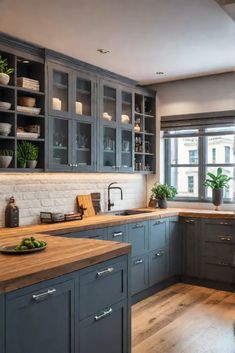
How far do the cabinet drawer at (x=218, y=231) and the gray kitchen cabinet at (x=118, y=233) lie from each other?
1.24m

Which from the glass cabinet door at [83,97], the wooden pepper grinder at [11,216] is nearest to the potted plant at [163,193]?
the glass cabinet door at [83,97]

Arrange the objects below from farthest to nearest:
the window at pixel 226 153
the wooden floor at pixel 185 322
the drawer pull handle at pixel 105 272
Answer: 1. the window at pixel 226 153
2. the wooden floor at pixel 185 322
3. the drawer pull handle at pixel 105 272

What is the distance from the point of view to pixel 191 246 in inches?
208

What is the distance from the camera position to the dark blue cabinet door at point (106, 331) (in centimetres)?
234

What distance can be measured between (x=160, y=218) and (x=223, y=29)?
→ 2375 millimetres

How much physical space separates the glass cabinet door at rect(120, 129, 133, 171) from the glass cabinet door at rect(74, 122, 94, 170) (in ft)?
2.29

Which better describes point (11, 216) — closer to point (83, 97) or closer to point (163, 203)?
point (83, 97)

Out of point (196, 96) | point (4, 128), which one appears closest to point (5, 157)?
point (4, 128)

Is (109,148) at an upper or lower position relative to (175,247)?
upper

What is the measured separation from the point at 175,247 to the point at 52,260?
3.39 meters

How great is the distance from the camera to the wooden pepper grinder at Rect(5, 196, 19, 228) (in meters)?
3.89

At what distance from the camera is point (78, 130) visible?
4562 mm

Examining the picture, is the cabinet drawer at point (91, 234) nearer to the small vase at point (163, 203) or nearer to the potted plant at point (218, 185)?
the small vase at point (163, 203)

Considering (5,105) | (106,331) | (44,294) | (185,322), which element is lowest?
(185,322)
